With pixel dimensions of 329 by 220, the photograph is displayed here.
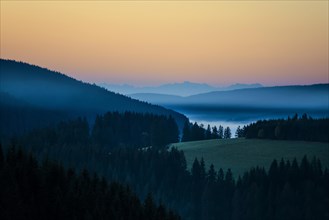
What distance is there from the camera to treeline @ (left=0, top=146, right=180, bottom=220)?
62.1m

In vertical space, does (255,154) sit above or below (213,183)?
above

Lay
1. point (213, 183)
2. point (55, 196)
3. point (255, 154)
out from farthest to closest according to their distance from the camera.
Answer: point (255, 154) < point (213, 183) < point (55, 196)

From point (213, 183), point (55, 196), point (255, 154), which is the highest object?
point (255, 154)

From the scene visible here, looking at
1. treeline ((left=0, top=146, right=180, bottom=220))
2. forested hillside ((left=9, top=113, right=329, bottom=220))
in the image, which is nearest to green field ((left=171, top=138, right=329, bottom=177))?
forested hillside ((left=9, top=113, right=329, bottom=220))

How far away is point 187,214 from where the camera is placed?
508 feet

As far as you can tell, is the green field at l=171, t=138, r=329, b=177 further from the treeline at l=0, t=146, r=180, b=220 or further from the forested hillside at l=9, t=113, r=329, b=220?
the treeline at l=0, t=146, r=180, b=220

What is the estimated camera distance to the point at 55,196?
6825 centimetres

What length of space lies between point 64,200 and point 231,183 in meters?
91.5

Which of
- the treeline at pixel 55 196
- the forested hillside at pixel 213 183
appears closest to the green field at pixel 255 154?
the forested hillside at pixel 213 183

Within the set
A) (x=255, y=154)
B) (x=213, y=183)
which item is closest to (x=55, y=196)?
(x=213, y=183)

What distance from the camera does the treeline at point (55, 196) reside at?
62.1m

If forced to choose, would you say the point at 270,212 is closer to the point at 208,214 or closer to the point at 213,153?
the point at 208,214

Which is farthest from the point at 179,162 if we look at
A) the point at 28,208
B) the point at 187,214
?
the point at 28,208

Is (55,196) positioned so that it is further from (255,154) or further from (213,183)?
(255,154)
